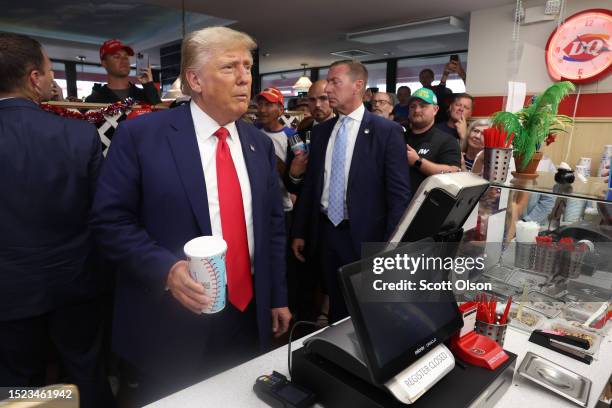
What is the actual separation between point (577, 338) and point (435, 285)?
0.59m

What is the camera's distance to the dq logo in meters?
4.67

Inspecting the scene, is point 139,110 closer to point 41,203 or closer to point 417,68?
point 41,203

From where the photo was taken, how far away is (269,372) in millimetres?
1154

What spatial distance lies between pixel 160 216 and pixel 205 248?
1.28ft

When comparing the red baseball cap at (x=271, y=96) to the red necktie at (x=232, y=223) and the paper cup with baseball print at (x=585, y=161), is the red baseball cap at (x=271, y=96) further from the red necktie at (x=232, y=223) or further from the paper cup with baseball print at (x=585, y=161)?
the paper cup with baseball print at (x=585, y=161)

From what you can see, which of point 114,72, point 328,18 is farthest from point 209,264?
point 328,18

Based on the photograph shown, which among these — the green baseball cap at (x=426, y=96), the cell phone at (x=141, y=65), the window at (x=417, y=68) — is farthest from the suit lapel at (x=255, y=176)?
the window at (x=417, y=68)

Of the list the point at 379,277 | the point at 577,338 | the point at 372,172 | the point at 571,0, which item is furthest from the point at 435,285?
the point at 571,0

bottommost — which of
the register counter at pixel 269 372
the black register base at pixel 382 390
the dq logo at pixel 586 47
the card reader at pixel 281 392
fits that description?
the register counter at pixel 269 372

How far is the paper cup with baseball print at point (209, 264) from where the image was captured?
0.95 m

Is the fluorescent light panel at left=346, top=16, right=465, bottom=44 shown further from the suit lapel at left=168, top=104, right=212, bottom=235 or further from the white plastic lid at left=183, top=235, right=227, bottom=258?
the white plastic lid at left=183, top=235, right=227, bottom=258

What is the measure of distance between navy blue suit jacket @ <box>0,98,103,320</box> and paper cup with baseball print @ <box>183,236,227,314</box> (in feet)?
3.26

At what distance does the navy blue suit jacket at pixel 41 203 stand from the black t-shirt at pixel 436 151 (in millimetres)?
1868

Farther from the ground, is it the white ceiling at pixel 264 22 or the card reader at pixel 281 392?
the white ceiling at pixel 264 22
